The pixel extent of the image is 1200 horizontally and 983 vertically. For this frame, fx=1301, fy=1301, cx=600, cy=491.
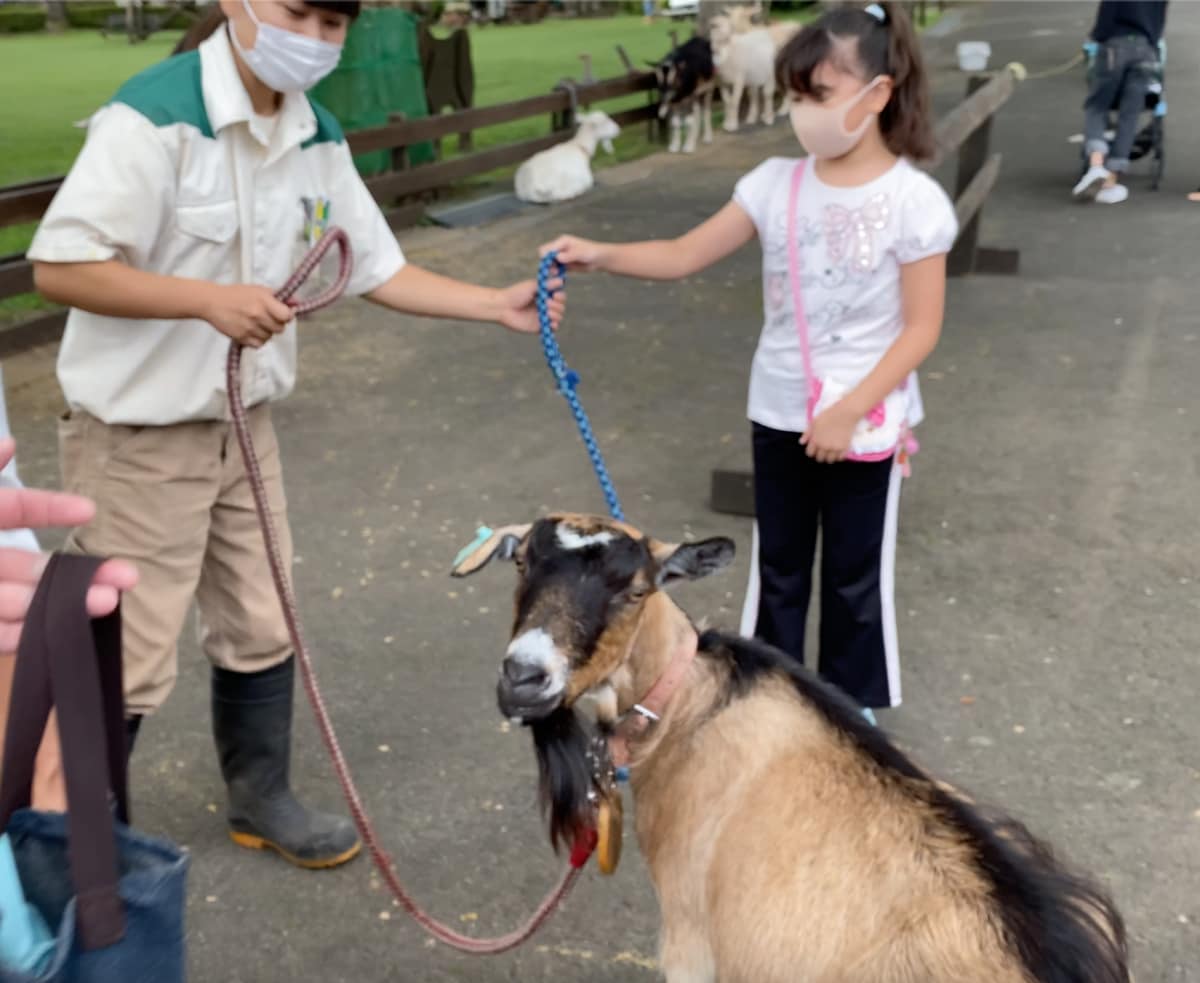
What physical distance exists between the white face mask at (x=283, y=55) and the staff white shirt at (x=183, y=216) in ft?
0.22

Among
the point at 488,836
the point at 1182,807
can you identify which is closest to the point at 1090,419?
the point at 1182,807

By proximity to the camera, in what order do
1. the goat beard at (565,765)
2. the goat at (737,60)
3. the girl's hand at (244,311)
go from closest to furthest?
the goat beard at (565,765) < the girl's hand at (244,311) < the goat at (737,60)

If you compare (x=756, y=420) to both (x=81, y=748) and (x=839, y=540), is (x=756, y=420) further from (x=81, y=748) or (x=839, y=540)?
(x=81, y=748)

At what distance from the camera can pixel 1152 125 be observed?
11.6 meters

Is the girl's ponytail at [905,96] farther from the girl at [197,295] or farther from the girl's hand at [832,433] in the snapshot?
the girl at [197,295]

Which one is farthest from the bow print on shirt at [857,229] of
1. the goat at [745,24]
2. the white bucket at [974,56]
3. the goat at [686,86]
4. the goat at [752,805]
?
the white bucket at [974,56]

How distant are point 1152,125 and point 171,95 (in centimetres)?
1086

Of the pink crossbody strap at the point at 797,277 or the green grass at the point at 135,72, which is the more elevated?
the pink crossbody strap at the point at 797,277

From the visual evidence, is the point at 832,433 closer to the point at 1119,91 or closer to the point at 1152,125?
the point at 1119,91

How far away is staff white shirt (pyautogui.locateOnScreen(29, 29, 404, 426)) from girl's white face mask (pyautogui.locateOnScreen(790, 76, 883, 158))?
1175 millimetres

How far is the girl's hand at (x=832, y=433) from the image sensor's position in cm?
333

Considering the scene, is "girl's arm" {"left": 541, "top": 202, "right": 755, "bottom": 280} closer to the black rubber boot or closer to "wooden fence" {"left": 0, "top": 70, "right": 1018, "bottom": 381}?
"wooden fence" {"left": 0, "top": 70, "right": 1018, "bottom": 381}

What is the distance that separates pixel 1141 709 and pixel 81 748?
11.7 ft

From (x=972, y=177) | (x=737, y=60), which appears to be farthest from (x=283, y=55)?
(x=737, y=60)
